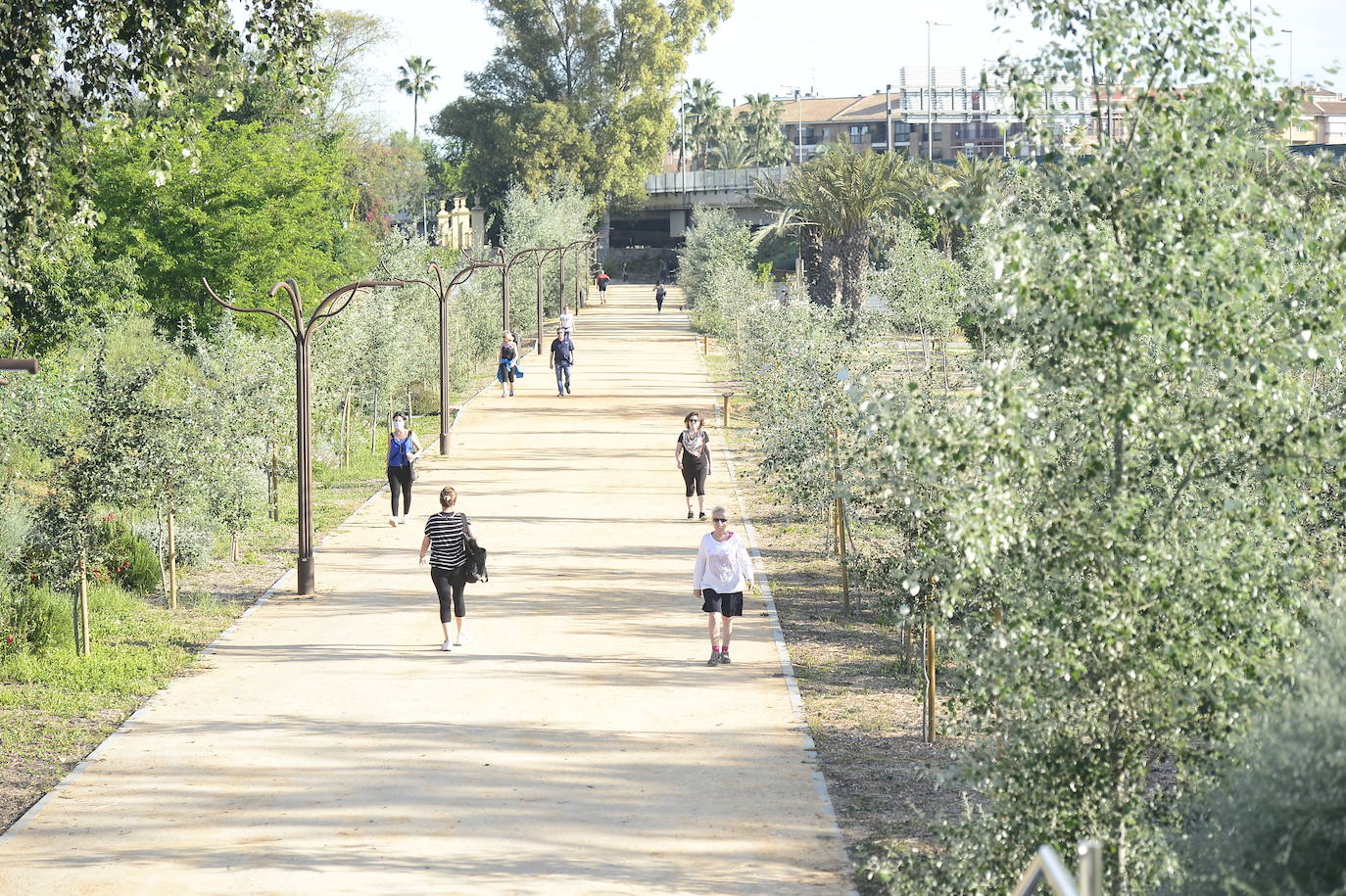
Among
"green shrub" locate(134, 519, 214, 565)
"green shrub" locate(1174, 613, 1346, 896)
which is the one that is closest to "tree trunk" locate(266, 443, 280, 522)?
"green shrub" locate(134, 519, 214, 565)

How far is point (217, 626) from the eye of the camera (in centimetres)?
1539

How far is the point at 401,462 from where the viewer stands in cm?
2056

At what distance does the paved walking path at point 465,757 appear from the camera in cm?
874

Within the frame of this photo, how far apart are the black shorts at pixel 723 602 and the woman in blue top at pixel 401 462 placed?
309 inches

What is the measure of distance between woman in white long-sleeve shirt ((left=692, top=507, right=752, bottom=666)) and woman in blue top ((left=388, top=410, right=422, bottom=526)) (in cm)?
776

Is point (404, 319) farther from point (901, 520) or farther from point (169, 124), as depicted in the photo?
point (901, 520)

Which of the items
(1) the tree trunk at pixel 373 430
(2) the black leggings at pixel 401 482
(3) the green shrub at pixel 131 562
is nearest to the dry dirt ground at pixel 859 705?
(2) the black leggings at pixel 401 482

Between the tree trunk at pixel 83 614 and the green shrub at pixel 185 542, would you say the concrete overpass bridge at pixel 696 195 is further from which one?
the tree trunk at pixel 83 614

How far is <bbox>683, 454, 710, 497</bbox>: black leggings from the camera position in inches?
832

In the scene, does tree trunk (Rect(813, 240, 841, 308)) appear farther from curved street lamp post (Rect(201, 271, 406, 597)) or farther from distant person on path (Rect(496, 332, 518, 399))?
A: curved street lamp post (Rect(201, 271, 406, 597))

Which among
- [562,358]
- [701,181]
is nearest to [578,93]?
[701,181]

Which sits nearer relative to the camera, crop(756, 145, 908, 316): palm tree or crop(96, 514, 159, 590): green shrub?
crop(96, 514, 159, 590): green shrub

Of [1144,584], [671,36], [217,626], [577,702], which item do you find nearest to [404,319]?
[217,626]

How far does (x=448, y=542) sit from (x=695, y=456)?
7.64m
